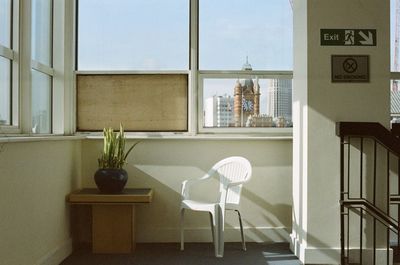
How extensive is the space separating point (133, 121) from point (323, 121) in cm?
209

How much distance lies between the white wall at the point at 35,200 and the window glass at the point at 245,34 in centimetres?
188

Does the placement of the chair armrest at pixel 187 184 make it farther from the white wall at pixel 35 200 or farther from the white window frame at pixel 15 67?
the white window frame at pixel 15 67

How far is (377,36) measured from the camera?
419cm

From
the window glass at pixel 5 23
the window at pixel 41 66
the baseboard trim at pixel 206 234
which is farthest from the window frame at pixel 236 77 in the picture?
the window glass at pixel 5 23

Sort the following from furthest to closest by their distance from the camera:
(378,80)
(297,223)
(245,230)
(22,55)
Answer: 1. (245,230)
2. (297,223)
3. (378,80)
4. (22,55)

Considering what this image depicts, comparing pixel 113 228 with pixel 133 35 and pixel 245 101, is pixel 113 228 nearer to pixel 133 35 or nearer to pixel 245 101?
pixel 245 101

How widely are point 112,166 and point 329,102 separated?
220 cm

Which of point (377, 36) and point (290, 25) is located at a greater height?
point (290, 25)

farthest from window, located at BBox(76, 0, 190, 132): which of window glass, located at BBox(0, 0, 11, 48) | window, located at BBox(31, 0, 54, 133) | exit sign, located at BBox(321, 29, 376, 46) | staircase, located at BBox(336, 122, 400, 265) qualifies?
staircase, located at BBox(336, 122, 400, 265)

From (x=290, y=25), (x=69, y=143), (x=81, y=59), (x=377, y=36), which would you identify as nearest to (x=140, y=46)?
(x=81, y=59)

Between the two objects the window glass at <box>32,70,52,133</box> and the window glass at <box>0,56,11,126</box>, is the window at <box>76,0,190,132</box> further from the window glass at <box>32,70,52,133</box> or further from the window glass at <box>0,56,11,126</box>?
the window glass at <box>0,56,11,126</box>

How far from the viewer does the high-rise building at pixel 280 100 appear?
5172 millimetres

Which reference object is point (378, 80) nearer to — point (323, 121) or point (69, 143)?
point (323, 121)

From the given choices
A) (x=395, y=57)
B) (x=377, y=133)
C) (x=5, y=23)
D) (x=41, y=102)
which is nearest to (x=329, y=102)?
(x=377, y=133)
